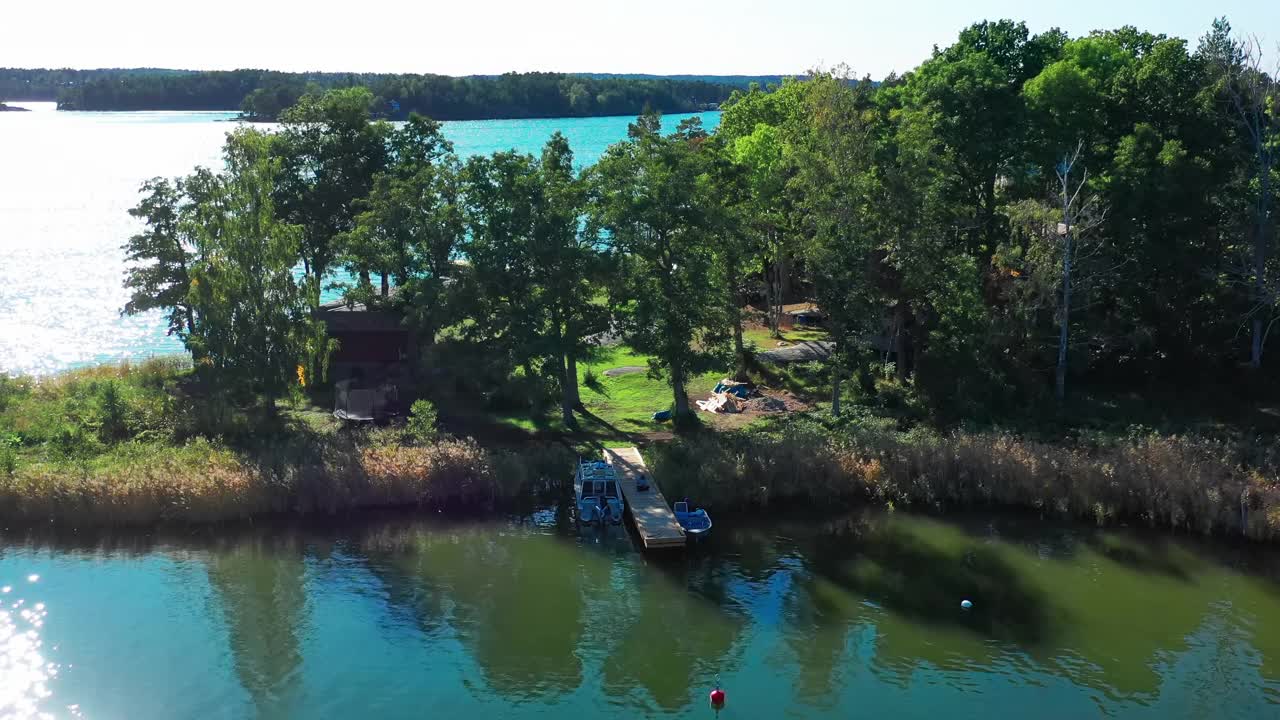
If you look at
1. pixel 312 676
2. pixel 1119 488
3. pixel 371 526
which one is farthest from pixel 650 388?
pixel 312 676

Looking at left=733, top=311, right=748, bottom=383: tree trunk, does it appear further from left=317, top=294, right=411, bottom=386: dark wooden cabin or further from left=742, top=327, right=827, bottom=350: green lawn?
left=317, top=294, right=411, bottom=386: dark wooden cabin

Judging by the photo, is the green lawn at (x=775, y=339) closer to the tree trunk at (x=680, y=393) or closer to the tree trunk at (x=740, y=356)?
the tree trunk at (x=740, y=356)

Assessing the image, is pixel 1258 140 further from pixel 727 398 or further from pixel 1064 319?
pixel 727 398

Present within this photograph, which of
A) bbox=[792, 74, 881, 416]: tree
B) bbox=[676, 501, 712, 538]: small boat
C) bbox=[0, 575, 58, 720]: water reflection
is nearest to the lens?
bbox=[0, 575, 58, 720]: water reflection

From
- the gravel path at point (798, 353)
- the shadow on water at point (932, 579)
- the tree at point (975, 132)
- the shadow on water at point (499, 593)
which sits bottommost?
the shadow on water at point (499, 593)

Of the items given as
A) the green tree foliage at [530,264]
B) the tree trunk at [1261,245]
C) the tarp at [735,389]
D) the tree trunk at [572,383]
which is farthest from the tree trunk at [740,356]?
the tree trunk at [1261,245]

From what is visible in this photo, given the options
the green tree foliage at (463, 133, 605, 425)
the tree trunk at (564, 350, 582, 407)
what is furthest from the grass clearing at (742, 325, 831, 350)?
the green tree foliage at (463, 133, 605, 425)

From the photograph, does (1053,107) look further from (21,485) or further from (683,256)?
(21,485)
